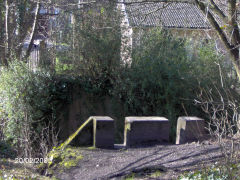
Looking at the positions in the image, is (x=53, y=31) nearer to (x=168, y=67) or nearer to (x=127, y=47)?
(x=127, y=47)

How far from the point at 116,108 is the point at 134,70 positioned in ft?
4.42

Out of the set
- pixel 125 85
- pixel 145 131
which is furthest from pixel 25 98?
pixel 145 131

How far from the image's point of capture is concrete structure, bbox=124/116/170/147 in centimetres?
618

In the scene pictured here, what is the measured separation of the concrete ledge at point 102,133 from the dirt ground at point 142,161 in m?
0.19

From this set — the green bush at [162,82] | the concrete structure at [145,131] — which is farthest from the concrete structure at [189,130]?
the green bush at [162,82]

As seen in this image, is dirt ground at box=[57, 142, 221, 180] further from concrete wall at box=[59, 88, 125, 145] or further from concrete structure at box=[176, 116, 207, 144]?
concrete wall at box=[59, 88, 125, 145]

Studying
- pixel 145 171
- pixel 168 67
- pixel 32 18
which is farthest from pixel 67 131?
pixel 145 171

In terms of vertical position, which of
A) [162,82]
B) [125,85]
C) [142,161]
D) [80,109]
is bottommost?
[142,161]

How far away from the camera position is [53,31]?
440 inches

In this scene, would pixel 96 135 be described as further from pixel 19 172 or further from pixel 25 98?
pixel 25 98

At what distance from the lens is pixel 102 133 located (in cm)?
599

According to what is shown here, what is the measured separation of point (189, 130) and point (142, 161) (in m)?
1.56

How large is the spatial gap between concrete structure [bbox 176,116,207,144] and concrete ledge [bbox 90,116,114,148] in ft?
4.70

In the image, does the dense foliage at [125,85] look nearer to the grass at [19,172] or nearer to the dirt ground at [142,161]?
→ the grass at [19,172]
